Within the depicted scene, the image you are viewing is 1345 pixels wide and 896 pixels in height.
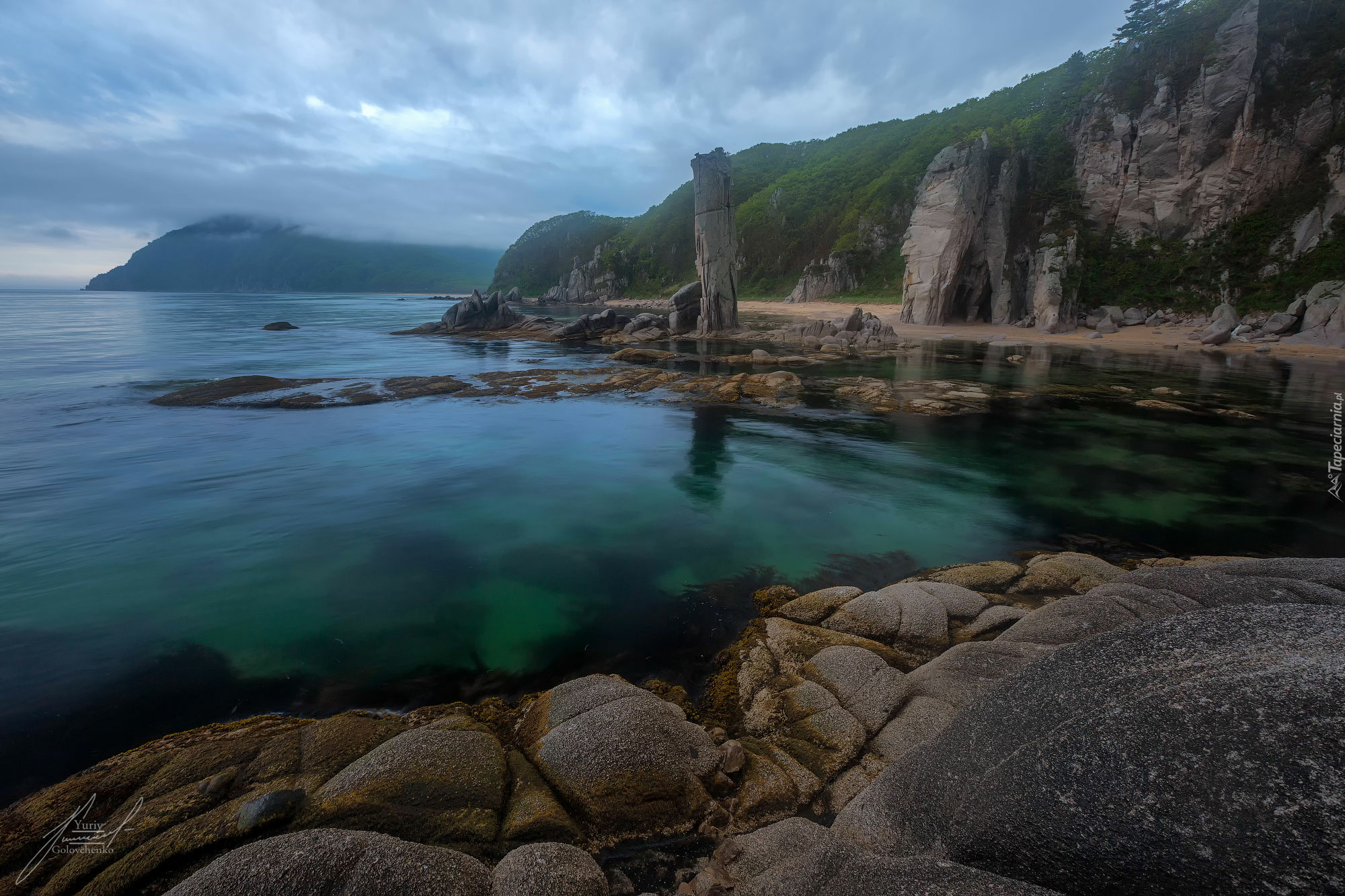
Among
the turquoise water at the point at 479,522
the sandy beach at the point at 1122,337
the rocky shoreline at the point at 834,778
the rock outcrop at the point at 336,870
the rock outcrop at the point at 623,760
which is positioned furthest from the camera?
the sandy beach at the point at 1122,337

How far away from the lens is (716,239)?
143ft

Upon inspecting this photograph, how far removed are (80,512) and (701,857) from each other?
1389cm

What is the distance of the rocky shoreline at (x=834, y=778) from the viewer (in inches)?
90.7

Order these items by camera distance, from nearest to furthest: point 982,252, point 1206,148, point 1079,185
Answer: point 1206,148 < point 982,252 < point 1079,185

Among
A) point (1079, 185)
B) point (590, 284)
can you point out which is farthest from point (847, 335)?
point (590, 284)

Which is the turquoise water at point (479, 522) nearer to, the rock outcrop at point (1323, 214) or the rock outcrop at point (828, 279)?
the rock outcrop at point (1323, 214)

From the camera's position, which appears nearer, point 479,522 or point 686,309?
point 479,522

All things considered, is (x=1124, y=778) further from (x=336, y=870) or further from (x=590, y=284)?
(x=590, y=284)

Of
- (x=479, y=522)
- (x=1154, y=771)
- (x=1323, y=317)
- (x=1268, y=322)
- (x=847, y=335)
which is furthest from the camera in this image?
(x=847, y=335)

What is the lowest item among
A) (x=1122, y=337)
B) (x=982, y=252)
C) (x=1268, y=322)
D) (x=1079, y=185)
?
(x=1122, y=337)

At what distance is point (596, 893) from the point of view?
3.38 meters

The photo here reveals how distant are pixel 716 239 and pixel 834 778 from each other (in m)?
43.5

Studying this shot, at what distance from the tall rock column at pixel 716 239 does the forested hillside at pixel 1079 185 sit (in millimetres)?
21434

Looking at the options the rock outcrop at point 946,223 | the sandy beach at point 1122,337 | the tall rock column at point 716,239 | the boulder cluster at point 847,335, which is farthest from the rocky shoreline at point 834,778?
the tall rock column at point 716,239
